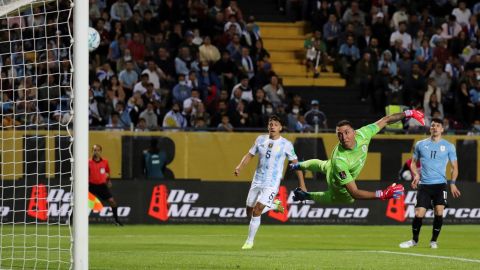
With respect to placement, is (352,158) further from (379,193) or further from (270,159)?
(270,159)

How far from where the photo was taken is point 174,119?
93.0ft

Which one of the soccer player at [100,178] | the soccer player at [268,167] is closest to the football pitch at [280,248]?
the soccer player at [100,178]

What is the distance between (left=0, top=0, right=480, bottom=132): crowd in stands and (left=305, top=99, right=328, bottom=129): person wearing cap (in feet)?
0.10

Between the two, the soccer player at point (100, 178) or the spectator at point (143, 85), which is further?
the spectator at point (143, 85)

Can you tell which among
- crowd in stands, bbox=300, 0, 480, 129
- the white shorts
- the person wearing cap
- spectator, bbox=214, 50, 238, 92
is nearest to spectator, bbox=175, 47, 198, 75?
spectator, bbox=214, 50, 238, 92

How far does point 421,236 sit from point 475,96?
8998 mm

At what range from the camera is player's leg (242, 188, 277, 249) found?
1912 centimetres

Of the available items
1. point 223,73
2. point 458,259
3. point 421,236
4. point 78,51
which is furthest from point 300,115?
point 78,51

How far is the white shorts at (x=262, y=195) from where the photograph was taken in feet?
64.7

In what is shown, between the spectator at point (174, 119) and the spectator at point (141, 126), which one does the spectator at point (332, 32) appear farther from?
the spectator at point (141, 126)

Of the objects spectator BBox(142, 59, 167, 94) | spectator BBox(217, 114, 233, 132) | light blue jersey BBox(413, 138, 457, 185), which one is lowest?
spectator BBox(217, 114, 233, 132)

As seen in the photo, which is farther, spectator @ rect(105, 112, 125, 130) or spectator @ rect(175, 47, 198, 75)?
spectator @ rect(175, 47, 198, 75)

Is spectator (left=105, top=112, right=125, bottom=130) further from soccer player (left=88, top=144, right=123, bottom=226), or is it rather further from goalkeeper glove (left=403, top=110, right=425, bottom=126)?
goalkeeper glove (left=403, top=110, right=425, bottom=126)

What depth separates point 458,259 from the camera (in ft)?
54.4
